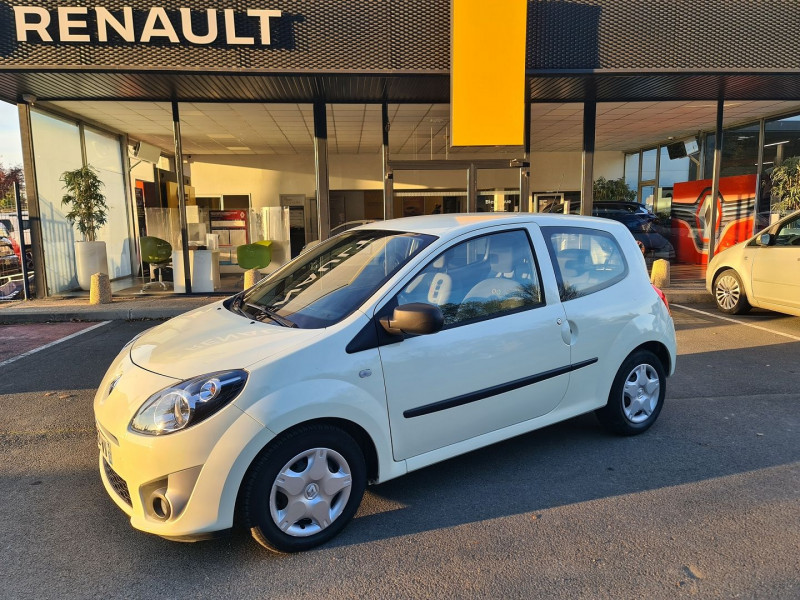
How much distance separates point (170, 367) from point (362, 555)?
131 centimetres

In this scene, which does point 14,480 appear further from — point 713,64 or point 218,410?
point 713,64

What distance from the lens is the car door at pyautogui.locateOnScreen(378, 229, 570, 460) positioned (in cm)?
300

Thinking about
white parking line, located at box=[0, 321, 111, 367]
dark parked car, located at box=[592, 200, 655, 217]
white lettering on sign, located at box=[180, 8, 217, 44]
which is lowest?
white parking line, located at box=[0, 321, 111, 367]

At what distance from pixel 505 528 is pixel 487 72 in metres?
7.29

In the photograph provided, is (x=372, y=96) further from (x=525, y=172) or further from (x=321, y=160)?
(x=525, y=172)

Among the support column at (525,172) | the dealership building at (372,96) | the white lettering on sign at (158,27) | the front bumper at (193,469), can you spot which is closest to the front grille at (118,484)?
the front bumper at (193,469)

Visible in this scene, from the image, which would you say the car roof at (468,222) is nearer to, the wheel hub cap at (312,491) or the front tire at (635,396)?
the front tire at (635,396)

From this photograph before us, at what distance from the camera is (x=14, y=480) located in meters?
3.55

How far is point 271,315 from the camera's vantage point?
3303mm

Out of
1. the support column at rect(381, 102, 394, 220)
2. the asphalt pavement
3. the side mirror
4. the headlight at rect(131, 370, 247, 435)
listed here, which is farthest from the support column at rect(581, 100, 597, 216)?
the headlight at rect(131, 370, 247, 435)

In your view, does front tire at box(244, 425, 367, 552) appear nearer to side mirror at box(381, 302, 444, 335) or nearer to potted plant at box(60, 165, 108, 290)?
side mirror at box(381, 302, 444, 335)

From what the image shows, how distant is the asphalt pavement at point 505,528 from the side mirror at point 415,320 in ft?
3.45

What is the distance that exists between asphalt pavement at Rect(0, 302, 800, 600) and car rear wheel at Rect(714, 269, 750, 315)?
14.9 feet

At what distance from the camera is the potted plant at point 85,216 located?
35.8 feet
